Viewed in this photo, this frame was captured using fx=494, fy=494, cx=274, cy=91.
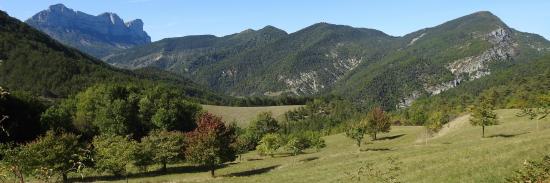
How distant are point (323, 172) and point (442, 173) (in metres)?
18.4

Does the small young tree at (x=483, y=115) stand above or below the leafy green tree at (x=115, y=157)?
above

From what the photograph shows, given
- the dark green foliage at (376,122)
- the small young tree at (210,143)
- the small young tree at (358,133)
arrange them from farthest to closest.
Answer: the dark green foliage at (376,122) → the small young tree at (358,133) → the small young tree at (210,143)

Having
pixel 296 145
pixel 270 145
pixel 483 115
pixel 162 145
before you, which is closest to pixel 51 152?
pixel 162 145

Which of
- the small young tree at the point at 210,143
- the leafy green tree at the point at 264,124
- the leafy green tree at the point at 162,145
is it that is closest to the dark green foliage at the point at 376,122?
the leafy green tree at the point at 264,124

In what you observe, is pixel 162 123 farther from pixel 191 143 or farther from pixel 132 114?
pixel 191 143

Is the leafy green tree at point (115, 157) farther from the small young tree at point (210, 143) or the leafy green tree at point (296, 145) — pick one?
the leafy green tree at point (296, 145)

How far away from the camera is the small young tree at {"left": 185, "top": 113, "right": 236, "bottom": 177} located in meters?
64.1

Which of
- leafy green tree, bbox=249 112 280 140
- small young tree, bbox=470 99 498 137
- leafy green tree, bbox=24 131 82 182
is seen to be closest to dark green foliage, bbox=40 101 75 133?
leafy green tree, bbox=24 131 82 182

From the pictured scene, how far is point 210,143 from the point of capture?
64.4 m

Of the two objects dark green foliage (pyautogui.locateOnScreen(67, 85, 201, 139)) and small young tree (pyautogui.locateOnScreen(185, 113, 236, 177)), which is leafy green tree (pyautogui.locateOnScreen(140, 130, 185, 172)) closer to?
small young tree (pyautogui.locateOnScreen(185, 113, 236, 177))

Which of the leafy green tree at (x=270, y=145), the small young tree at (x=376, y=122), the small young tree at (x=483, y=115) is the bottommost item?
the leafy green tree at (x=270, y=145)

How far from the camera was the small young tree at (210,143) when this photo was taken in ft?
210

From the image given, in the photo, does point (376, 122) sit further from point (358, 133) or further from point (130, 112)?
point (130, 112)

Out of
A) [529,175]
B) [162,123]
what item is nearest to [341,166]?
[529,175]
